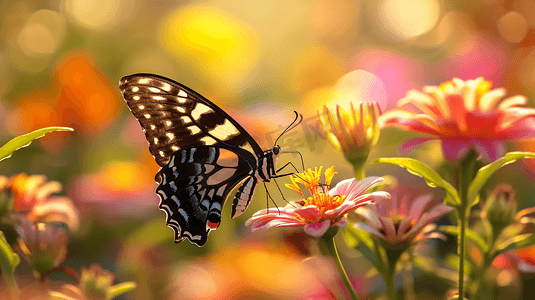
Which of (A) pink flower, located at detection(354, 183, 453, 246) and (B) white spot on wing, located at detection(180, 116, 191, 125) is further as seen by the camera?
(B) white spot on wing, located at detection(180, 116, 191, 125)

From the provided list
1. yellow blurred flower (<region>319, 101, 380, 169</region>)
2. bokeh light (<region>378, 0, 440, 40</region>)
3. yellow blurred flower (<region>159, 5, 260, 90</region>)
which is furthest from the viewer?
bokeh light (<region>378, 0, 440, 40</region>)

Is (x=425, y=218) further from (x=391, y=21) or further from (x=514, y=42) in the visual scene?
(x=391, y=21)

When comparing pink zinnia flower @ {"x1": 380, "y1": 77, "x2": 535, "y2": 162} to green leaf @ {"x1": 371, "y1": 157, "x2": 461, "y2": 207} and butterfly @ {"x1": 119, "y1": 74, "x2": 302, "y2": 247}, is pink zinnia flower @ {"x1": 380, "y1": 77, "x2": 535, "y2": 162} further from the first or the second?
butterfly @ {"x1": 119, "y1": 74, "x2": 302, "y2": 247}

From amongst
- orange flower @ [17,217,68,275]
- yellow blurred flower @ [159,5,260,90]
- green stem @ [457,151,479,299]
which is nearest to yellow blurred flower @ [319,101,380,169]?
green stem @ [457,151,479,299]

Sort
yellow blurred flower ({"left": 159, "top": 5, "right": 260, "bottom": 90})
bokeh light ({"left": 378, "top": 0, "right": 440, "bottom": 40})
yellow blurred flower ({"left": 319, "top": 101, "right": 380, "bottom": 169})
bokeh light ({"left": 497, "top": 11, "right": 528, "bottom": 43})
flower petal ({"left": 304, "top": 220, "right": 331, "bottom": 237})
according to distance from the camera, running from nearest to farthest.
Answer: flower petal ({"left": 304, "top": 220, "right": 331, "bottom": 237}) < yellow blurred flower ({"left": 319, "top": 101, "right": 380, "bottom": 169}) < bokeh light ({"left": 497, "top": 11, "right": 528, "bottom": 43}) < yellow blurred flower ({"left": 159, "top": 5, "right": 260, "bottom": 90}) < bokeh light ({"left": 378, "top": 0, "right": 440, "bottom": 40})

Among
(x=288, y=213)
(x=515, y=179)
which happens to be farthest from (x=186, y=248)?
(x=515, y=179)

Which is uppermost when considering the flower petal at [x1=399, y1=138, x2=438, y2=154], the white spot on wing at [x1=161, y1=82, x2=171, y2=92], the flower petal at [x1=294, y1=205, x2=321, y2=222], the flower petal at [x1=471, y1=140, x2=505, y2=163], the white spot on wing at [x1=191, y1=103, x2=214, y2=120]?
the white spot on wing at [x1=161, y1=82, x2=171, y2=92]
